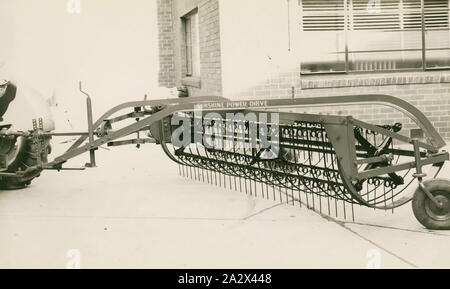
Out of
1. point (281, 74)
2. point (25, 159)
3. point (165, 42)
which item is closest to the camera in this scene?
point (25, 159)

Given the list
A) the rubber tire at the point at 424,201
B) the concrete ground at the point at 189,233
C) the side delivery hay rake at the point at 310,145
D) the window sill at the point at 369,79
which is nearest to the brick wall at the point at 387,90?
the window sill at the point at 369,79

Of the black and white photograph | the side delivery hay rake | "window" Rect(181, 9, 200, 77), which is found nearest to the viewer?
the black and white photograph

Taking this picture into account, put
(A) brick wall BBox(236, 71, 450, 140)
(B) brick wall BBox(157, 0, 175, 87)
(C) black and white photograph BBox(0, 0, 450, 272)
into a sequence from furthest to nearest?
(B) brick wall BBox(157, 0, 175, 87), (A) brick wall BBox(236, 71, 450, 140), (C) black and white photograph BBox(0, 0, 450, 272)

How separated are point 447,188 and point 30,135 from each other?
165 inches

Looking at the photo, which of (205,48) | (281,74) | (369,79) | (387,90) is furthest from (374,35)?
(205,48)

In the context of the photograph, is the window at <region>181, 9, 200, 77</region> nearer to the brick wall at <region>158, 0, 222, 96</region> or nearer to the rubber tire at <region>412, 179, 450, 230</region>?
the brick wall at <region>158, 0, 222, 96</region>

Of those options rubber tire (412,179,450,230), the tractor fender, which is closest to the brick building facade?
the tractor fender

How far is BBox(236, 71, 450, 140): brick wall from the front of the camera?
352 inches

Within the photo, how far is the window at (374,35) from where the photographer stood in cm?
898

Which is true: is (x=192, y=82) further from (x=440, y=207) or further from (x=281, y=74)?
(x=440, y=207)

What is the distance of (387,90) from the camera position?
9016mm

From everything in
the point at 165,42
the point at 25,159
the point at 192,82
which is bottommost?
the point at 25,159

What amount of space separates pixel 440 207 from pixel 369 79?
15.6 feet

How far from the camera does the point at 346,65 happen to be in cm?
909
